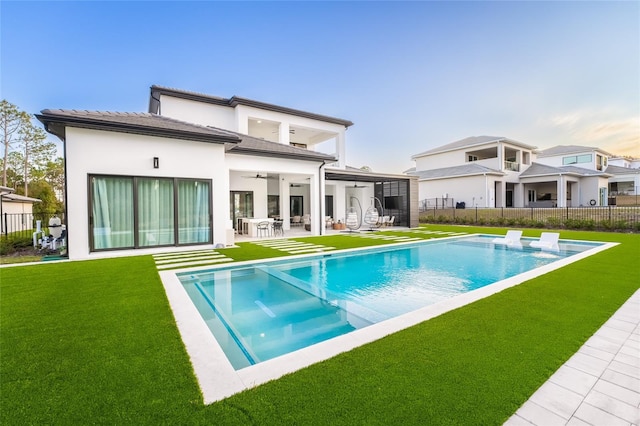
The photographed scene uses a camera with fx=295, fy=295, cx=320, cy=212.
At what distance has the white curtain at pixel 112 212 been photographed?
356 inches

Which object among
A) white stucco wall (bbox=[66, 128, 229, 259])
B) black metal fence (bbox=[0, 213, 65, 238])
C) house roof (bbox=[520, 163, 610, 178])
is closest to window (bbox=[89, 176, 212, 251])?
white stucco wall (bbox=[66, 128, 229, 259])

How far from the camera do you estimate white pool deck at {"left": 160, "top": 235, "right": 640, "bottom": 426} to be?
2281 mm

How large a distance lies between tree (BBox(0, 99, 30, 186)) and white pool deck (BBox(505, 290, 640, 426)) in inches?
1589

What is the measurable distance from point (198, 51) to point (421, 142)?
1010 inches

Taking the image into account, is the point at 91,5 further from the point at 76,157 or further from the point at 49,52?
Result: the point at 76,157

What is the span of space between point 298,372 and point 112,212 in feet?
30.1

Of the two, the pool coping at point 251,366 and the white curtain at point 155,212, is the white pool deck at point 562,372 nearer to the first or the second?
the pool coping at point 251,366

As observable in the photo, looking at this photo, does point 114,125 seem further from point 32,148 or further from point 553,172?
point 553,172

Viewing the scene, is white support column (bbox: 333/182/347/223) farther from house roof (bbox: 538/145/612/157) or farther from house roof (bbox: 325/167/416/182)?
house roof (bbox: 538/145/612/157)

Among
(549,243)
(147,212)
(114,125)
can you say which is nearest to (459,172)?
(549,243)

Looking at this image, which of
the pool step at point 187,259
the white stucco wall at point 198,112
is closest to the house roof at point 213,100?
the white stucco wall at point 198,112

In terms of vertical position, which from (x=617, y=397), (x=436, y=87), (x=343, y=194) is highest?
(x=436, y=87)

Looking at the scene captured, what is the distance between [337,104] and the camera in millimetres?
22484

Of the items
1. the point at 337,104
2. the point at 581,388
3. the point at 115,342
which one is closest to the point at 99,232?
the point at 115,342
